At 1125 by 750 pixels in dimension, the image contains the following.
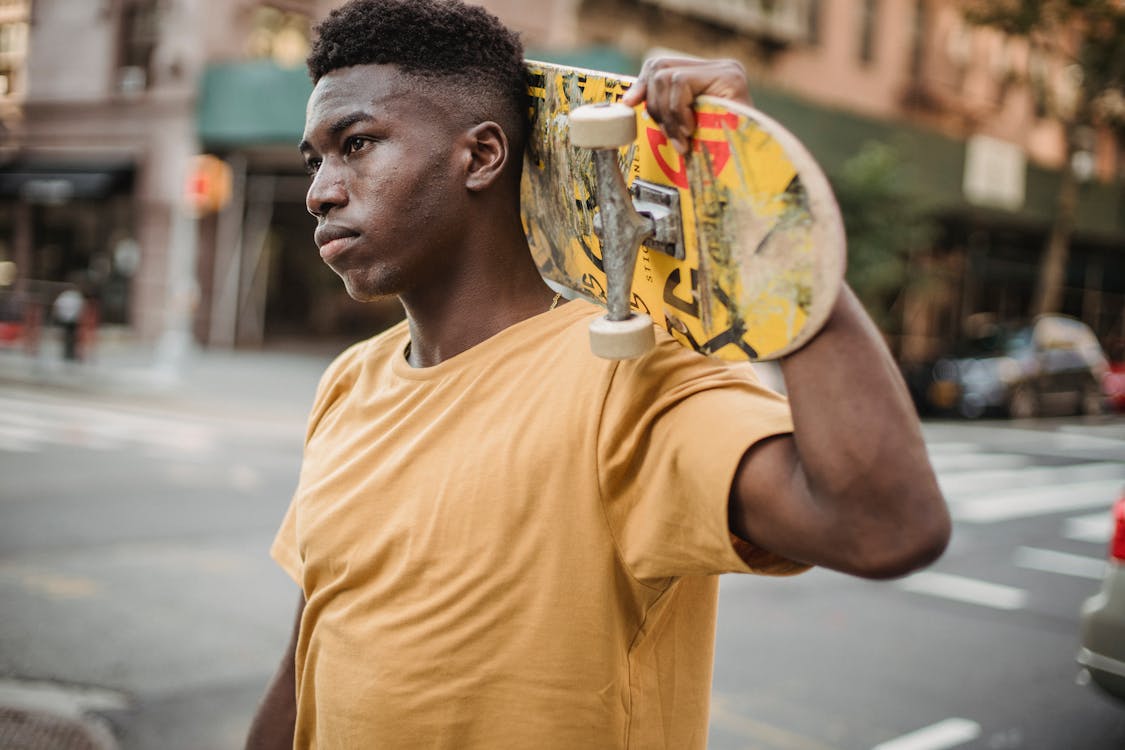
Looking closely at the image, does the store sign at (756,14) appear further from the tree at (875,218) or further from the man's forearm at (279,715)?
the man's forearm at (279,715)

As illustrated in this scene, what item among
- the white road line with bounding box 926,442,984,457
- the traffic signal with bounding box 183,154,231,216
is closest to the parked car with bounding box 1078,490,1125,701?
the white road line with bounding box 926,442,984,457

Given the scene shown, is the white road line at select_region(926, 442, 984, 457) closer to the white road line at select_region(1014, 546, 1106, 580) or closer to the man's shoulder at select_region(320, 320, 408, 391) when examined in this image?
the white road line at select_region(1014, 546, 1106, 580)

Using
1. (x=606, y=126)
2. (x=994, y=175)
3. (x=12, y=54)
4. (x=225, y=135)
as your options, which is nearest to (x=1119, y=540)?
(x=606, y=126)

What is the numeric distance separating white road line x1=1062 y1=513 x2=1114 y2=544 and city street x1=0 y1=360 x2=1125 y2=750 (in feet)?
0.12

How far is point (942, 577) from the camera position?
26.9 feet

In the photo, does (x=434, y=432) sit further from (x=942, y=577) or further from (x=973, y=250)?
(x=973, y=250)

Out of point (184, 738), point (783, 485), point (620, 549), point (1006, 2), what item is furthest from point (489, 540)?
point (1006, 2)

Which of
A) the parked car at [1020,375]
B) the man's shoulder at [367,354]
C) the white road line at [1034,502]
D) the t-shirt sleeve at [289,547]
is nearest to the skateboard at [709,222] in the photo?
the man's shoulder at [367,354]

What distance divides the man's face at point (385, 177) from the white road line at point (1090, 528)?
31.5 feet

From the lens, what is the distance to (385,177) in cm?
162

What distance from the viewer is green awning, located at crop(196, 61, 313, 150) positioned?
19656mm

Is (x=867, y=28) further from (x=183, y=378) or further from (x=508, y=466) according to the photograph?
(x=508, y=466)

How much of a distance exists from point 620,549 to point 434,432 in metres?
0.33

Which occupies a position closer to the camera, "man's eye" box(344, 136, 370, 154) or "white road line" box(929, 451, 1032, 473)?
"man's eye" box(344, 136, 370, 154)
